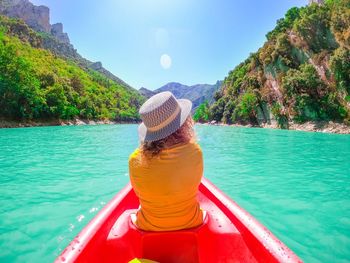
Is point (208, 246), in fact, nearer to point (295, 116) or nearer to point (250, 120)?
point (295, 116)

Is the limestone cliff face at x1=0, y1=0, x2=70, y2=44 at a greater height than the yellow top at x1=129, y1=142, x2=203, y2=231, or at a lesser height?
greater

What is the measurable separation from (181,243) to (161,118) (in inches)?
40.4

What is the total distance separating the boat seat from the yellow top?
80mm

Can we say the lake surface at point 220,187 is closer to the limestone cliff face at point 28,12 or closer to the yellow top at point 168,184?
the yellow top at point 168,184

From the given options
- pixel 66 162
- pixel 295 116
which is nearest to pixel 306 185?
pixel 66 162

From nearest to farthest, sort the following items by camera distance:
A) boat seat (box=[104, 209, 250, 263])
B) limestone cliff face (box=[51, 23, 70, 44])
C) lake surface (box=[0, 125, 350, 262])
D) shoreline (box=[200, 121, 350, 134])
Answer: boat seat (box=[104, 209, 250, 263]) → lake surface (box=[0, 125, 350, 262]) → shoreline (box=[200, 121, 350, 134]) → limestone cliff face (box=[51, 23, 70, 44])

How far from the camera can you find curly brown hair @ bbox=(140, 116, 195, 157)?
2.02 meters

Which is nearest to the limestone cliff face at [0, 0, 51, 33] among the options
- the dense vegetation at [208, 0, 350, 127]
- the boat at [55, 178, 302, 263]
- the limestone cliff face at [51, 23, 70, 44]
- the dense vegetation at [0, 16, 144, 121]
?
the limestone cliff face at [51, 23, 70, 44]

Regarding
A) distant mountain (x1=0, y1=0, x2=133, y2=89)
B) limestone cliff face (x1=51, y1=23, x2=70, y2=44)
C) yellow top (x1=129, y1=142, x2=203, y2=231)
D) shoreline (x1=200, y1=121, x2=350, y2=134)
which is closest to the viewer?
yellow top (x1=129, y1=142, x2=203, y2=231)

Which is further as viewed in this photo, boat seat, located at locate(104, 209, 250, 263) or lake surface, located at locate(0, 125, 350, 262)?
lake surface, located at locate(0, 125, 350, 262)

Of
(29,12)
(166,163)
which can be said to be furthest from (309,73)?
(29,12)

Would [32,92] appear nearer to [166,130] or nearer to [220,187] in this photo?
[220,187]

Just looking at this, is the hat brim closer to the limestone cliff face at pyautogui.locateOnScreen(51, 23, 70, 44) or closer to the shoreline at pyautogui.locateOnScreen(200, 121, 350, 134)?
the shoreline at pyautogui.locateOnScreen(200, 121, 350, 134)

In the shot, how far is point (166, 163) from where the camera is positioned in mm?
1985
